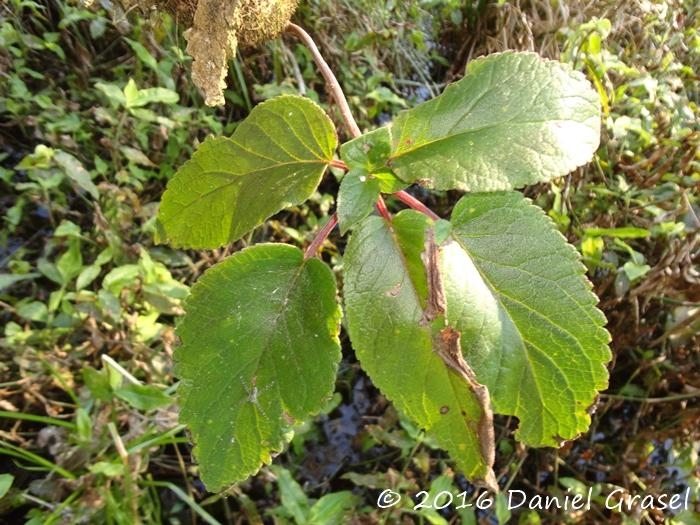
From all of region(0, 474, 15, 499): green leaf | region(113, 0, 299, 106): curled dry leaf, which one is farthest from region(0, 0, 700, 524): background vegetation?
region(113, 0, 299, 106): curled dry leaf

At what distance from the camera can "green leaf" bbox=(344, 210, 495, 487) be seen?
687 millimetres

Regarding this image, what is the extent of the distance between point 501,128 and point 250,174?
1.02ft

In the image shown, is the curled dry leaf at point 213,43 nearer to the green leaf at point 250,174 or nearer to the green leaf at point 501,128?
the green leaf at point 250,174

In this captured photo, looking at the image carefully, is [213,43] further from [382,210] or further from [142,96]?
[142,96]

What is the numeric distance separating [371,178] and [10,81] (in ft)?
3.94

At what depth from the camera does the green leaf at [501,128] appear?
2.20 ft

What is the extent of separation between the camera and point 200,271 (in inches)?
56.4

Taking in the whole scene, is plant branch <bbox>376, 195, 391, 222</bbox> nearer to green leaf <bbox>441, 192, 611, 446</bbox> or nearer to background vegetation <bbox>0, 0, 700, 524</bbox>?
green leaf <bbox>441, 192, 611, 446</bbox>

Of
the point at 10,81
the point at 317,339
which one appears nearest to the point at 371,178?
the point at 317,339

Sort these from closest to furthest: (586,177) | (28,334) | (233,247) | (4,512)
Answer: (4,512)
(28,334)
(233,247)
(586,177)

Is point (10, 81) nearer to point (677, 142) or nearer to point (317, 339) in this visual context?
point (317, 339)

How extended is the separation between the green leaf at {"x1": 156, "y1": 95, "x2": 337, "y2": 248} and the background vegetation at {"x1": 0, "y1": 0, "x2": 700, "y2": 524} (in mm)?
379

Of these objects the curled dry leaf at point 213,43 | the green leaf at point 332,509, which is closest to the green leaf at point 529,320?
the curled dry leaf at point 213,43

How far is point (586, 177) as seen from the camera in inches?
59.9
